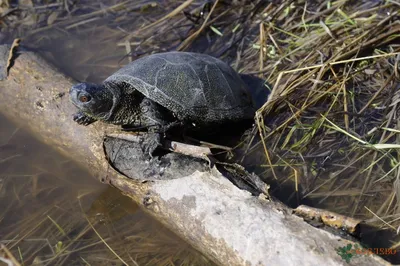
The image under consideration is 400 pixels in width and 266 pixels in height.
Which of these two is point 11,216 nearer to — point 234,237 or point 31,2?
point 234,237

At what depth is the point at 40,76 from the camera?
129 inches

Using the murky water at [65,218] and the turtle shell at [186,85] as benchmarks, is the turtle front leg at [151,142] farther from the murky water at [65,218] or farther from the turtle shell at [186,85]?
the murky water at [65,218]

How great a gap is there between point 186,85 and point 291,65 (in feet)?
3.73

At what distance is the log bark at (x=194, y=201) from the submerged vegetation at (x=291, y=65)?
362 millimetres

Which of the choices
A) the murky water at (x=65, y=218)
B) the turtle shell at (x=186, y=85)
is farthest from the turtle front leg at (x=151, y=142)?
the murky water at (x=65, y=218)

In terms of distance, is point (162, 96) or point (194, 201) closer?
point (194, 201)

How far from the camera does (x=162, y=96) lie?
306 cm

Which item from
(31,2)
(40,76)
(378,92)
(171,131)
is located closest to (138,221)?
(171,131)

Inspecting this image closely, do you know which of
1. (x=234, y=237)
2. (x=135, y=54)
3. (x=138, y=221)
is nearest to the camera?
(x=234, y=237)

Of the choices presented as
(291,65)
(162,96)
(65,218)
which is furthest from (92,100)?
(291,65)

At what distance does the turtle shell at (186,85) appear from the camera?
3.07 metres

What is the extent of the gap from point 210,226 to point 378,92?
6.10ft

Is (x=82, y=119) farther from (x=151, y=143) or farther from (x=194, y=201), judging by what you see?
(x=194, y=201)

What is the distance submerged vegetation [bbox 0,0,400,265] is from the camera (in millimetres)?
2961
